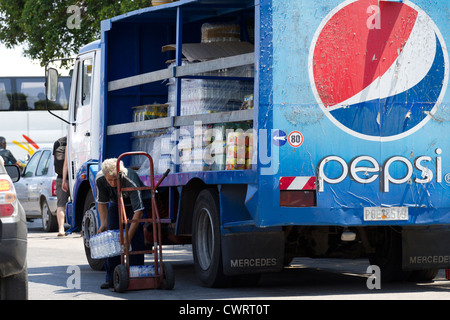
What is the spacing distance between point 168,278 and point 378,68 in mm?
2963

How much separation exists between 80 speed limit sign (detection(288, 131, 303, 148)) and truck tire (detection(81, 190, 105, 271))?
13.5 feet

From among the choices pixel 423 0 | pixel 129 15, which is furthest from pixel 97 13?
pixel 423 0

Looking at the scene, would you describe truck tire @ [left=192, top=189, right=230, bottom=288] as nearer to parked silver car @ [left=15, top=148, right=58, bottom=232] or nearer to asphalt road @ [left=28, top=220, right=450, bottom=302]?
asphalt road @ [left=28, top=220, right=450, bottom=302]

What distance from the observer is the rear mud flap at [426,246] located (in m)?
10.1

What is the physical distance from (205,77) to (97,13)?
41.8 feet

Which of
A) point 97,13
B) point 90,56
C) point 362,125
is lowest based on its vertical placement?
point 362,125

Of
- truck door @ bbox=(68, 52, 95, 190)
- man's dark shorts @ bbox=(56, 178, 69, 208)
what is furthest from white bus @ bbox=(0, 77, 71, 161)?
truck door @ bbox=(68, 52, 95, 190)

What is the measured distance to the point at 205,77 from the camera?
10820mm

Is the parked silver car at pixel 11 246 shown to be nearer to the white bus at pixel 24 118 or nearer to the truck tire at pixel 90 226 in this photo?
the truck tire at pixel 90 226

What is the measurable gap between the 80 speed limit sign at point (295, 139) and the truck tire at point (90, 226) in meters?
4.13

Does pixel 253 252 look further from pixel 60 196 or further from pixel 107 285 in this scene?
pixel 60 196

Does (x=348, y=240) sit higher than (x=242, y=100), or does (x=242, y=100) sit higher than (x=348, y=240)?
(x=242, y=100)

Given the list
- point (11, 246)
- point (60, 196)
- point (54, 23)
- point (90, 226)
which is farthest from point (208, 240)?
point (54, 23)
